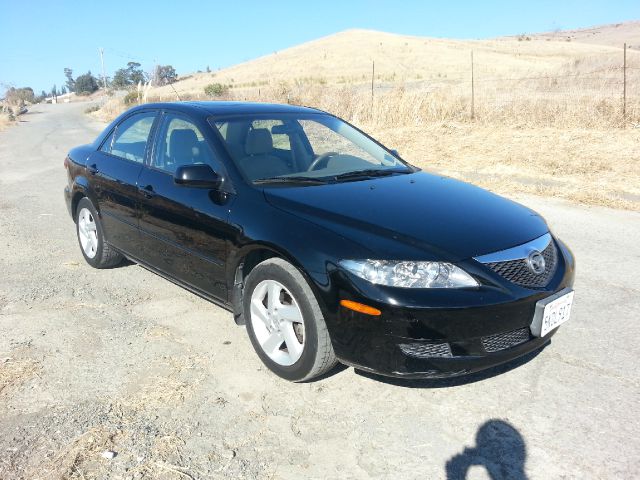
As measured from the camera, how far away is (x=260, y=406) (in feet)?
9.79

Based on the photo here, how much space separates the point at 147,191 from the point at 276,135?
1.04 metres

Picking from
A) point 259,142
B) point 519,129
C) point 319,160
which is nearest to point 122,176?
point 259,142

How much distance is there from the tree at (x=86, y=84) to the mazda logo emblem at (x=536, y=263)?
111 metres

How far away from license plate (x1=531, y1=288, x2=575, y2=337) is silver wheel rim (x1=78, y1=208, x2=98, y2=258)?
154 inches

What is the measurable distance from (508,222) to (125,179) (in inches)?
115

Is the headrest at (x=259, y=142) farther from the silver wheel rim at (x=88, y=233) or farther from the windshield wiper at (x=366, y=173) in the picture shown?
the silver wheel rim at (x=88, y=233)

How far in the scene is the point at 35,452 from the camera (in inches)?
103

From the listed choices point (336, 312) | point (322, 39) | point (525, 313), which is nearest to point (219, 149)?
point (336, 312)

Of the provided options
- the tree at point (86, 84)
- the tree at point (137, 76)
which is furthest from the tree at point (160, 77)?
the tree at point (86, 84)

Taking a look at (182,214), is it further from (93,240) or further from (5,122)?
(5,122)

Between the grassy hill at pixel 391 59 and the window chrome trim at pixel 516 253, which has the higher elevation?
the grassy hill at pixel 391 59

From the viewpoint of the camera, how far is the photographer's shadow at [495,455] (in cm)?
244

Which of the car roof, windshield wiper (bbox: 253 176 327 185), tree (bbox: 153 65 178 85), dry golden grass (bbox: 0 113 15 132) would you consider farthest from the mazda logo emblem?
dry golden grass (bbox: 0 113 15 132)

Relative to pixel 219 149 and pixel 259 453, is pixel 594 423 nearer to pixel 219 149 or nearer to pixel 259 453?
pixel 259 453
